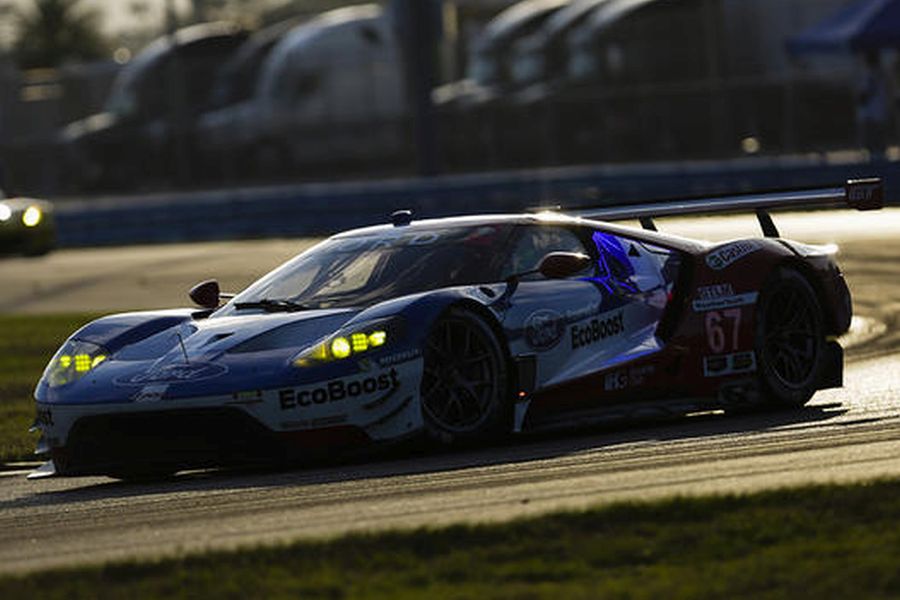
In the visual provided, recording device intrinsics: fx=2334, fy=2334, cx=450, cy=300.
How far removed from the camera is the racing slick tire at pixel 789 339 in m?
11.3

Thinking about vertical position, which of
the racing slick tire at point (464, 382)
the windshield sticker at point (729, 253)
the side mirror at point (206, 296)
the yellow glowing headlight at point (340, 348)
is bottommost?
the racing slick tire at point (464, 382)

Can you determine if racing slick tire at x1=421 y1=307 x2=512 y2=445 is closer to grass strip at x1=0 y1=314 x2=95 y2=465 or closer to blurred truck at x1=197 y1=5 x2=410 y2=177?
grass strip at x1=0 y1=314 x2=95 y2=465

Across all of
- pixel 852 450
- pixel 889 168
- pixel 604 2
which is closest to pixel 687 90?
pixel 604 2

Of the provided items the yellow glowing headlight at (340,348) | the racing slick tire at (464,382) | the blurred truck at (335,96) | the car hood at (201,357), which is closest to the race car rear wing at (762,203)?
the racing slick tire at (464,382)

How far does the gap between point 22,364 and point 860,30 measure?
1811cm

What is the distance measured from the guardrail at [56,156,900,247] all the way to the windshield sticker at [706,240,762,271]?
15315 mm

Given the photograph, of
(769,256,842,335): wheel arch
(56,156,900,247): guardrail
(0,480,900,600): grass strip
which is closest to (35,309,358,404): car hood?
(0,480,900,600): grass strip

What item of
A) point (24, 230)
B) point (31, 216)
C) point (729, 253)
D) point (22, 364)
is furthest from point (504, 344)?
point (24, 230)

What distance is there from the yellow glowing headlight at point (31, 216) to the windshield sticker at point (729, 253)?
16.5 m

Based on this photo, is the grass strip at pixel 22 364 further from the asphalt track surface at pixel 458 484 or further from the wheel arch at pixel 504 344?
the wheel arch at pixel 504 344

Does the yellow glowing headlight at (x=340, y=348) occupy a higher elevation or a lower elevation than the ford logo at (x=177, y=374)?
higher

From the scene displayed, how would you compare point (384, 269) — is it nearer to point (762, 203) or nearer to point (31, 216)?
point (762, 203)

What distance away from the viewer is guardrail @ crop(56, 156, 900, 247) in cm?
2967

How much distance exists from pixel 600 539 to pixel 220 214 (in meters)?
28.6
